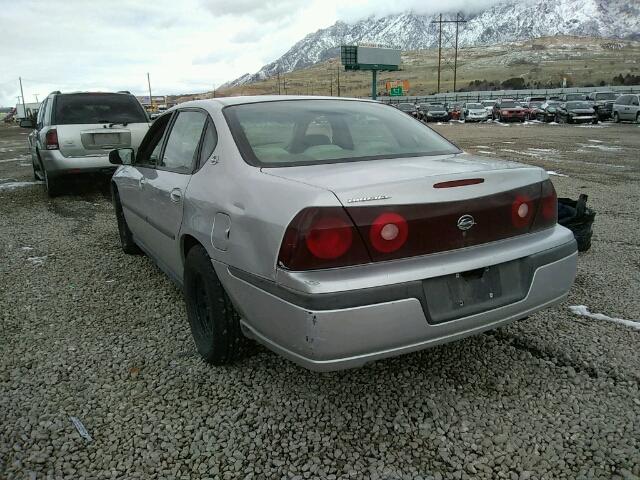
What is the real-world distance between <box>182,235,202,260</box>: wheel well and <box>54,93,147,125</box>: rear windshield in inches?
239

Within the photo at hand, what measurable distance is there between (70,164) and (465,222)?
7190 millimetres

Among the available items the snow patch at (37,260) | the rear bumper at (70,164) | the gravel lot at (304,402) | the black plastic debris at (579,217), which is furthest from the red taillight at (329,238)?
the rear bumper at (70,164)

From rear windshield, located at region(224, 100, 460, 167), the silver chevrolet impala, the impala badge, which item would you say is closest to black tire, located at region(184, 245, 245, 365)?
the silver chevrolet impala

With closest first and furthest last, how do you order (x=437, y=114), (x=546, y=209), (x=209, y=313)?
(x=546, y=209)
(x=209, y=313)
(x=437, y=114)

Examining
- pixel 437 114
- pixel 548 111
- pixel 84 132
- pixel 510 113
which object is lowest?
pixel 437 114

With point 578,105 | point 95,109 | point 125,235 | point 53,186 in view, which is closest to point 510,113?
point 578,105

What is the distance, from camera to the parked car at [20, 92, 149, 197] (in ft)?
25.8

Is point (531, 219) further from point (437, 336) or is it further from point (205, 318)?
point (205, 318)

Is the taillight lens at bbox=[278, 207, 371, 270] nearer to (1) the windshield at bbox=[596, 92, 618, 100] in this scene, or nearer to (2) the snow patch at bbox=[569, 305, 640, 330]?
(2) the snow patch at bbox=[569, 305, 640, 330]

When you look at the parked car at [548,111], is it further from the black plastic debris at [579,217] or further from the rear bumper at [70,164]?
the black plastic debris at [579,217]

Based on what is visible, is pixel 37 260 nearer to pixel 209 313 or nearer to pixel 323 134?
pixel 209 313

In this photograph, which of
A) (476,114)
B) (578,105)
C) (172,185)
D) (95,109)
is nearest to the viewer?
(172,185)

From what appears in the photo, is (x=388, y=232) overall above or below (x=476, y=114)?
above

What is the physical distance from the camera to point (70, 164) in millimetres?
7887
